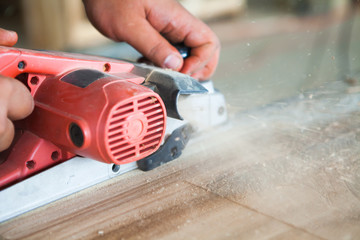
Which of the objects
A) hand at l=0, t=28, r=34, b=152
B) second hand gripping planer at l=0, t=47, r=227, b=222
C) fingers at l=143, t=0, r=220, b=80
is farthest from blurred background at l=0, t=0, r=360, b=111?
hand at l=0, t=28, r=34, b=152

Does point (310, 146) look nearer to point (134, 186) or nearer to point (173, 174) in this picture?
point (173, 174)

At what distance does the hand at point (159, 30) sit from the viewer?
4.52ft

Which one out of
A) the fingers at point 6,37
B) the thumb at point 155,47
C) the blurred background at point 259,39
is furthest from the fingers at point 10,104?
the blurred background at point 259,39

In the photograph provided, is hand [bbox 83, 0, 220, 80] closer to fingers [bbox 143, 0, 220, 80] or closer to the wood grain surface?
fingers [bbox 143, 0, 220, 80]

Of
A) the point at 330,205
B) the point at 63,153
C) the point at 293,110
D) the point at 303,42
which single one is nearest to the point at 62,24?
the point at 303,42

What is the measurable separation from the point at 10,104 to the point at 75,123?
13 centimetres

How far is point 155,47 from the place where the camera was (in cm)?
137

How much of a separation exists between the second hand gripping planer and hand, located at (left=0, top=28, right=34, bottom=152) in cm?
6

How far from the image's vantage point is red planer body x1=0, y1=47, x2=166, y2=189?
90cm

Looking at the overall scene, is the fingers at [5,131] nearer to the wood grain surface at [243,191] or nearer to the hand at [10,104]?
the hand at [10,104]

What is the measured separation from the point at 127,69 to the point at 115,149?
301 millimetres

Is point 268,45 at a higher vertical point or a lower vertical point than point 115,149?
lower

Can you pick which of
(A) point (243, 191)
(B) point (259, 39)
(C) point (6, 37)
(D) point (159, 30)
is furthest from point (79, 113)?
(B) point (259, 39)

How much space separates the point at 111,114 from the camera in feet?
2.89
